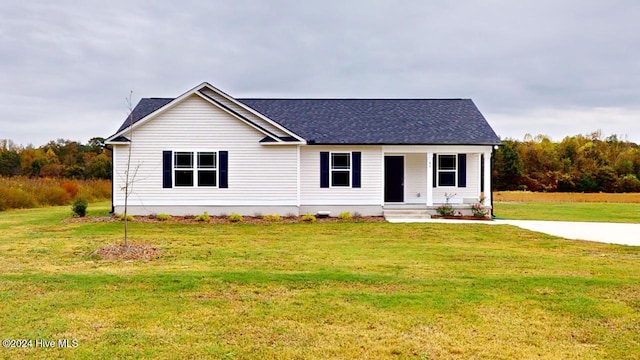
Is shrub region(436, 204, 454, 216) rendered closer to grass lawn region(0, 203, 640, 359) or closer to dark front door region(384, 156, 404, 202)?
dark front door region(384, 156, 404, 202)

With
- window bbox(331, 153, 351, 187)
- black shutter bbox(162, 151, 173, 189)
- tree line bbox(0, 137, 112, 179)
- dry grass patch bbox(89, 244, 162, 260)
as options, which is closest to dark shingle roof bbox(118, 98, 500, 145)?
window bbox(331, 153, 351, 187)

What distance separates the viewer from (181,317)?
6250 millimetres

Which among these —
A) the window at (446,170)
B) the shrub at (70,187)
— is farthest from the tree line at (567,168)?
the shrub at (70,187)

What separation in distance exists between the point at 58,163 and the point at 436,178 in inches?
1611

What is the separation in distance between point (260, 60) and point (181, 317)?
21.0m

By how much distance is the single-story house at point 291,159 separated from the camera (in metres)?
19.1

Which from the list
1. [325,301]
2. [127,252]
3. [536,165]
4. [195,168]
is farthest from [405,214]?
[536,165]

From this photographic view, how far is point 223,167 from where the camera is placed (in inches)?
753

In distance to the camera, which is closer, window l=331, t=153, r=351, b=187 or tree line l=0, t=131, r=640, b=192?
window l=331, t=153, r=351, b=187

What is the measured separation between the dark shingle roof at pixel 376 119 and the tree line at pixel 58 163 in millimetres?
23103

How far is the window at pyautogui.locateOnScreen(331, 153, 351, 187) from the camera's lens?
2033cm

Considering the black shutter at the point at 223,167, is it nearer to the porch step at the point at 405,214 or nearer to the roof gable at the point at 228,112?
the roof gable at the point at 228,112

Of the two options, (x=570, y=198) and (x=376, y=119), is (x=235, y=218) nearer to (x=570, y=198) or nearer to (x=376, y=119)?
(x=376, y=119)

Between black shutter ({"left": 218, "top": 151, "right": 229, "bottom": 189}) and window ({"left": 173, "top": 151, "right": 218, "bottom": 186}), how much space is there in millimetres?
201
